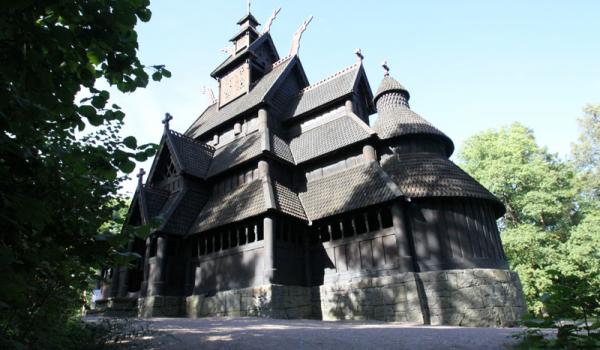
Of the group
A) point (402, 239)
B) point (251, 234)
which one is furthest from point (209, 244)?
point (402, 239)

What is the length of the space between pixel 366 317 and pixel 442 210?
5190 mm

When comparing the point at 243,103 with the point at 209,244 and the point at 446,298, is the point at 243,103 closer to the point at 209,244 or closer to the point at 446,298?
the point at 209,244

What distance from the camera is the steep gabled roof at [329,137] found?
17703mm

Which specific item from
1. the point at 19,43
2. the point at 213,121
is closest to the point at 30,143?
the point at 19,43

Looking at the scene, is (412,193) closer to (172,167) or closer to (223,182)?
(223,182)

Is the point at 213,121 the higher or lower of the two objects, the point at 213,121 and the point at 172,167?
the higher

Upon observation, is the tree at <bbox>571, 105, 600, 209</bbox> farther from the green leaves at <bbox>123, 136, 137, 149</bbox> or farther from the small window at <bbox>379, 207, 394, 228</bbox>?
the green leaves at <bbox>123, 136, 137, 149</bbox>

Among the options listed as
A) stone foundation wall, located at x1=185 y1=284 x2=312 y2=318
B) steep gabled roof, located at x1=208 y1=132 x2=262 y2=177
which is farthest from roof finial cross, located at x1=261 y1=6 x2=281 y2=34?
stone foundation wall, located at x1=185 y1=284 x2=312 y2=318

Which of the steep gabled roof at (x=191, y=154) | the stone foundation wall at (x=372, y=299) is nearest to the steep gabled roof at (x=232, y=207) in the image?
the steep gabled roof at (x=191, y=154)

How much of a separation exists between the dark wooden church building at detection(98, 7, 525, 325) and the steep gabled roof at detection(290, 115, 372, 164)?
0.08 m

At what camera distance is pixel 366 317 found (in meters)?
14.0

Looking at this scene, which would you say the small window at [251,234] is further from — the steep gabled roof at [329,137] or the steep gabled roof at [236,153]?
the steep gabled roof at [329,137]

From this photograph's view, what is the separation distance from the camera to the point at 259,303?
566 inches

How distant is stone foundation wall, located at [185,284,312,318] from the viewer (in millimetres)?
14195
